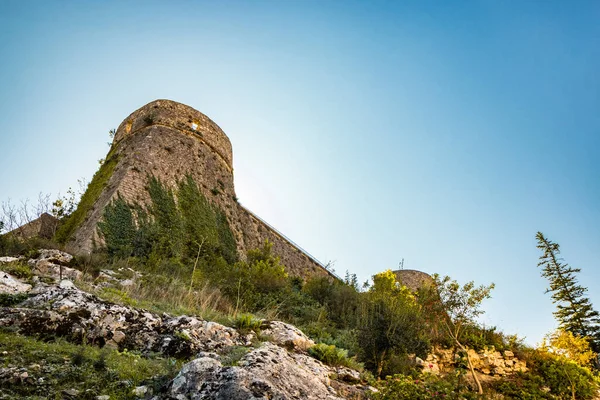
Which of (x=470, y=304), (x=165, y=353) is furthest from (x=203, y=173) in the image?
(x=165, y=353)

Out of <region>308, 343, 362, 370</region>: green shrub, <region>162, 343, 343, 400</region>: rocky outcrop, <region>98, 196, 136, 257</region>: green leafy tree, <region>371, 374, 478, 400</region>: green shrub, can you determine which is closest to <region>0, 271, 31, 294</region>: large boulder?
<region>162, 343, 343, 400</region>: rocky outcrop

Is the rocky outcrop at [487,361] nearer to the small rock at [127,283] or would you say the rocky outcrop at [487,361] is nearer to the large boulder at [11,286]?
the small rock at [127,283]

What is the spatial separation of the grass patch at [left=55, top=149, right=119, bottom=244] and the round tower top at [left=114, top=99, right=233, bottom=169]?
5.88 feet

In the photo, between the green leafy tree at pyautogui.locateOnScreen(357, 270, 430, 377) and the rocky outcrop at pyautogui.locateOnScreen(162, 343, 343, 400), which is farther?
the green leafy tree at pyautogui.locateOnScreen(357, 270, 430, 377)

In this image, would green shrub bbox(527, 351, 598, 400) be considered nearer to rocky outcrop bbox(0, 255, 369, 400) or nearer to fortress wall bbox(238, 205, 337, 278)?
rocky outcrop bbox(0, 255, 369, 400)

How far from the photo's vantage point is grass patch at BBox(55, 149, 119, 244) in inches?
476

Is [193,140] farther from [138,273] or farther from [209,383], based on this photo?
[209,383]

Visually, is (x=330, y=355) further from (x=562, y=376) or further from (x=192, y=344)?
(x=562, y=376)

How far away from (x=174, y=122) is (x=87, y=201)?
511 cm

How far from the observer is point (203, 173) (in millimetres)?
16109

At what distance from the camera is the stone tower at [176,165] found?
12.6m

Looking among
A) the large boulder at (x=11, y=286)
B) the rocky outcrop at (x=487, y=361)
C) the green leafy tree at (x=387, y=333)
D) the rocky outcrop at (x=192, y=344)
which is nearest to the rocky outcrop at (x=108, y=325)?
the rocky outcrop at (x=192, y=344)

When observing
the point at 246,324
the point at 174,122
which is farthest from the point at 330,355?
the point at 174,122

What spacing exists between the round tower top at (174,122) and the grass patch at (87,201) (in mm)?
1793
